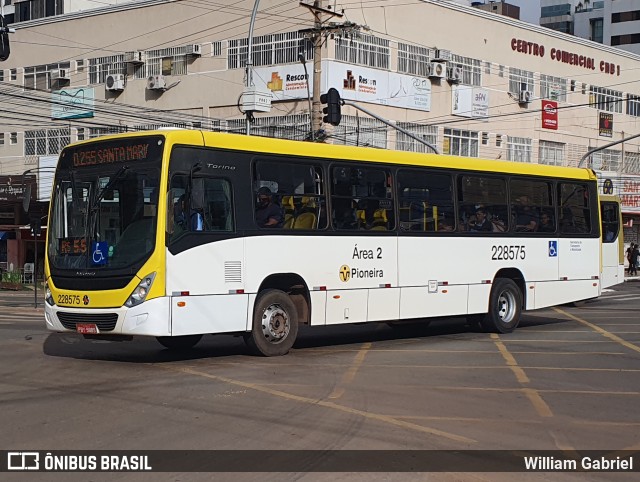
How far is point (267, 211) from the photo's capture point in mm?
14312

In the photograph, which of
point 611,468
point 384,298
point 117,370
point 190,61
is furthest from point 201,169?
point 190,61

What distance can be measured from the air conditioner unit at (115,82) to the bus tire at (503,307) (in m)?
35.2

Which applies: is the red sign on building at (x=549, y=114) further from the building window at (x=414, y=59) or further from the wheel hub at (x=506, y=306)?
the wheel hub at (x=506, y=306)

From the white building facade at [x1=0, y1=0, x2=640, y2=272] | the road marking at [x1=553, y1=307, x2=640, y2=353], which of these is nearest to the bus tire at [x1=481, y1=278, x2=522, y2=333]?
the road marking at [x1=553, y1=307, x2=640, y2=353]

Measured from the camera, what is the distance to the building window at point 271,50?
1705 inches

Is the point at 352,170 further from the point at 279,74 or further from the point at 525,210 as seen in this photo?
the point at 279,74

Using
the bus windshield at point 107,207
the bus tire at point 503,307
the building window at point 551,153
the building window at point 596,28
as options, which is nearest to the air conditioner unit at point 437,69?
the building window at point 551,153

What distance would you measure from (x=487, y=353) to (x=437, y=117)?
113ft

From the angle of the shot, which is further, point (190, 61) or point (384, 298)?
point (190, 61)

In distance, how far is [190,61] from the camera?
4759 centimetres

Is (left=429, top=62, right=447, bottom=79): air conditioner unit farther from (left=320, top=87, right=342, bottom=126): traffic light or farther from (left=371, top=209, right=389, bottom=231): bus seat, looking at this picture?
(left=371, top=209, right=389, bottom=231): bus seat

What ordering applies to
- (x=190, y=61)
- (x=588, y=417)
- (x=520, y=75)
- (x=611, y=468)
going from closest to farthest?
(x=611, y=468) → (x=588, y=417) → (x=190, y=61) → (x=520, y=75)

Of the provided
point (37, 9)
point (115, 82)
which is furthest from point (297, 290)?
point (37, 9)

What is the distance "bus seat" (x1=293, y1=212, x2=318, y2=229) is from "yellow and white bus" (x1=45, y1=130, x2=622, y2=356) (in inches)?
1.1
